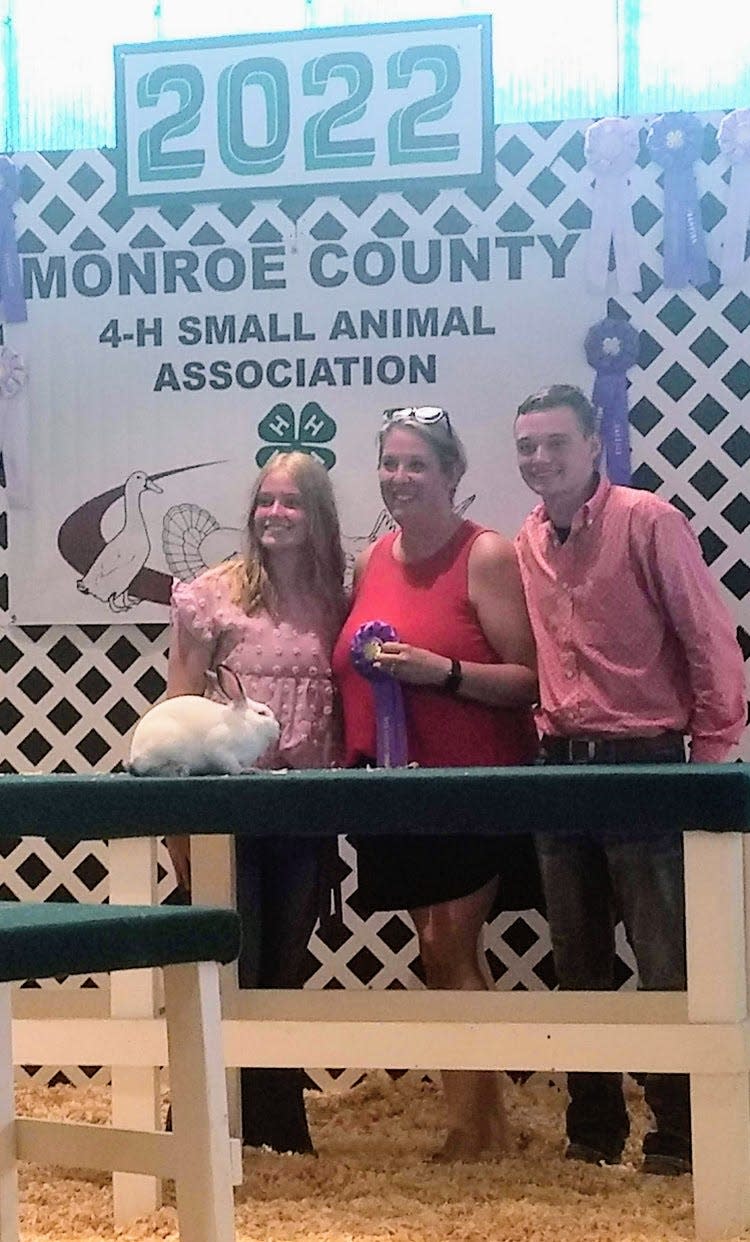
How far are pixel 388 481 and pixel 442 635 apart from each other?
1.13 ft

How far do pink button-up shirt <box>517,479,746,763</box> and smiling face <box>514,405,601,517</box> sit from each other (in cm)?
5

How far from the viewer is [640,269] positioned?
3902 mm

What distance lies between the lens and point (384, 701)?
354cm

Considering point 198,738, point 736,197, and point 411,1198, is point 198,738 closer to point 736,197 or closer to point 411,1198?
point 411,1198

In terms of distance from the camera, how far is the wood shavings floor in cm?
275

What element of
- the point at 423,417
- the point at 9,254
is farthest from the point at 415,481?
the point at 9,254

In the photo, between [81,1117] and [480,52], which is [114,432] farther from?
[81,1117]

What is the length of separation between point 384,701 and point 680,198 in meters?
1.33

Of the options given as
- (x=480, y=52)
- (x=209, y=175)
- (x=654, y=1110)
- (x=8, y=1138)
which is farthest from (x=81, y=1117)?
(x=480, y=52)

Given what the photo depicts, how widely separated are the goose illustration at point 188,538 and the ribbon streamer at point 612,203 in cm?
104

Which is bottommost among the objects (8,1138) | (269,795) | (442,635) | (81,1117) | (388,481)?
(81,1117)

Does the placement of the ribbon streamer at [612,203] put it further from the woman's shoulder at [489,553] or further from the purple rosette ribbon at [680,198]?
the woman's shoulder at [489,553]

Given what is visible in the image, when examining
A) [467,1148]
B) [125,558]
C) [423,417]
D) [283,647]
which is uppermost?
[423,417]

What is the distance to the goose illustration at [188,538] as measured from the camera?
4.05 metres
